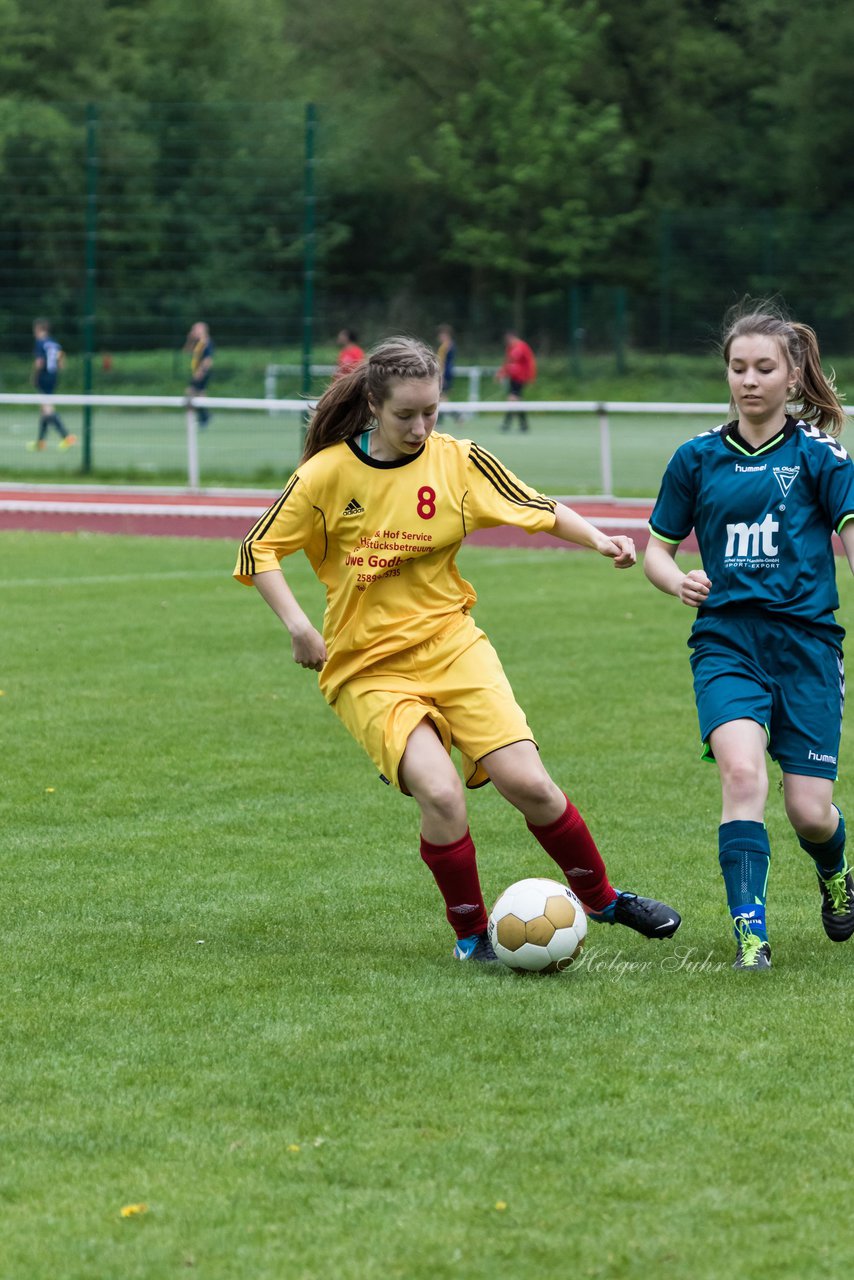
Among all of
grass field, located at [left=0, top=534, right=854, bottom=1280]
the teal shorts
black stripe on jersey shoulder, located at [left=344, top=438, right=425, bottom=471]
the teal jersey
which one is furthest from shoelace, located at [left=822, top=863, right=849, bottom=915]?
black stripe on jersey shoulder, located at [left=344, top=438, right=425, bottom=471]

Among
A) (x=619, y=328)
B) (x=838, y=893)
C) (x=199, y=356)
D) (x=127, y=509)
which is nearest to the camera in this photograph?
(x=838, y=893)

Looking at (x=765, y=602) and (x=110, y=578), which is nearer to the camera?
(x=765, y=602)

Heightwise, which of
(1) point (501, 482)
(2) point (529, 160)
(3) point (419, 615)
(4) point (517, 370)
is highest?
(2) point (529, 160)

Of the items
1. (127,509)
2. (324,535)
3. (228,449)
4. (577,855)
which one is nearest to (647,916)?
(577,855)

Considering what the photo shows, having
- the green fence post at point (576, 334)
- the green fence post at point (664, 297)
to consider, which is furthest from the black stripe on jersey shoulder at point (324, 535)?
the green fence post at point (576, 334)

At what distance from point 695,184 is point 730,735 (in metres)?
52.9

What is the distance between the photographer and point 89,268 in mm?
22703

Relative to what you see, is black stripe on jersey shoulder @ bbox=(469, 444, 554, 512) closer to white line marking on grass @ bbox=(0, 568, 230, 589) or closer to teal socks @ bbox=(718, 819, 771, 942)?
teal socks @ bbox=(718, 819, 771, 942)

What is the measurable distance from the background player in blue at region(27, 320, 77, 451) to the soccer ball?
2197cm

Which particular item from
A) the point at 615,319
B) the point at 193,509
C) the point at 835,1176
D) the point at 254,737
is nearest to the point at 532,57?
the point at 615,319

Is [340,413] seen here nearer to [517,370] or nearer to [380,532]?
[380,532]

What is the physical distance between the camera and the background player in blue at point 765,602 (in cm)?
480

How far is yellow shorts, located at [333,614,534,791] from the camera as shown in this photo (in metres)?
4.92

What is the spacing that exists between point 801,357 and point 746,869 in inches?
55.6
